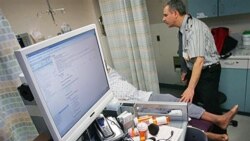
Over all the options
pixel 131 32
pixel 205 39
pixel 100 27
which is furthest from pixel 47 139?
pixel 100 27

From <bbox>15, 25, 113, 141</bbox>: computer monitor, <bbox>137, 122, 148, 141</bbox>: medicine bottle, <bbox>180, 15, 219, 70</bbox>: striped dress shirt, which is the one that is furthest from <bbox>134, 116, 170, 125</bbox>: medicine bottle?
<bbox>180, 15, 219, 70</bbox>: striped dress shirt

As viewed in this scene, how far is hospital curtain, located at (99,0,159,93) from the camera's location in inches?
101

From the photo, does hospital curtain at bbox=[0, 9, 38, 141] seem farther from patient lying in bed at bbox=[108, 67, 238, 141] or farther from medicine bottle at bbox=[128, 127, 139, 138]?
medicine bottle at bbox=[128, 127, 139, 138]

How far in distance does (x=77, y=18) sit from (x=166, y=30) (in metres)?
1.32

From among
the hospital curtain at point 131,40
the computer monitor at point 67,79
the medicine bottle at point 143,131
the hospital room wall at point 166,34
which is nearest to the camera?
the computer monitor at point 67,79

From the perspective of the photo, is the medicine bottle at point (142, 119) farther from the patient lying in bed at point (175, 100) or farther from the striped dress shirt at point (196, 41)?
the striped dress shirt at point (196, 41)

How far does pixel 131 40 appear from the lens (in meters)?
2.74

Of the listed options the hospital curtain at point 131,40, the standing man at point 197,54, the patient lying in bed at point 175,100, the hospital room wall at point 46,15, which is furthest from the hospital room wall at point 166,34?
the patient lying in bed at point 175,100

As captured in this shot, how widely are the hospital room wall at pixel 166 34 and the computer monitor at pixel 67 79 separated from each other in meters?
2.25

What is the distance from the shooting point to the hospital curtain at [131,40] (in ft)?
8.41

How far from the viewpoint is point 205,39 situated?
1.91 metres

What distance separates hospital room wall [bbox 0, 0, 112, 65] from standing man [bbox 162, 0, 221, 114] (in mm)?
1392

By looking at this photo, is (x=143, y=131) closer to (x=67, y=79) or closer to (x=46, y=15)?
(x=67, y=79)

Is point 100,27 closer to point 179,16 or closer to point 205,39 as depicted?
point 179,16
